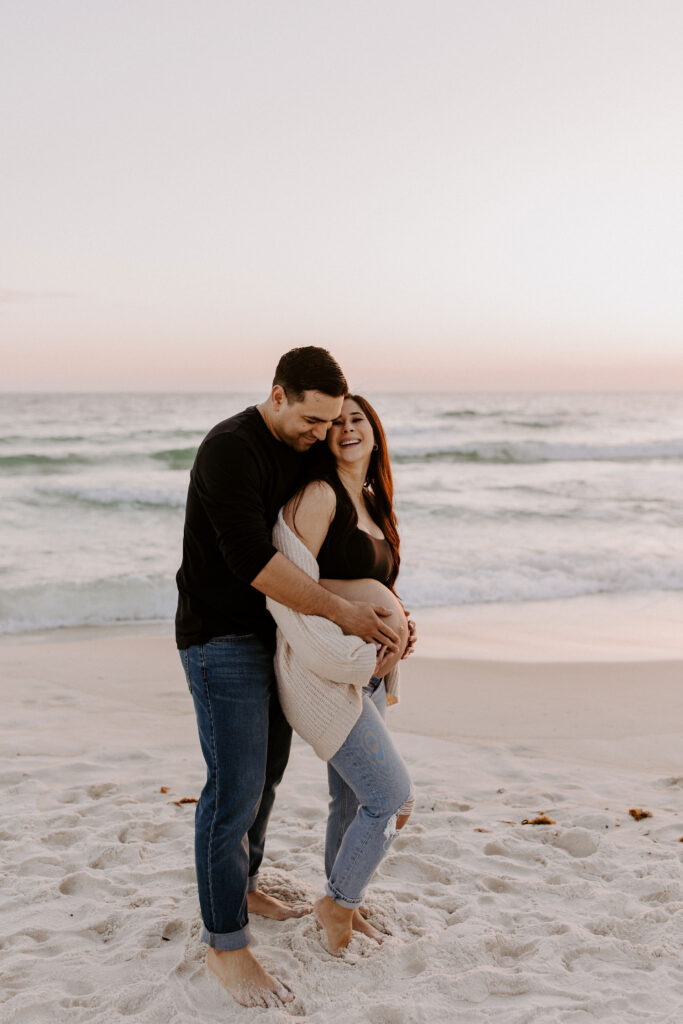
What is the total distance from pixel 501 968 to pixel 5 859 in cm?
220

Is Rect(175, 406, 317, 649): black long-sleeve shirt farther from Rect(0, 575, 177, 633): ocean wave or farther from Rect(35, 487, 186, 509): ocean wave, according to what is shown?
Rect(35, 487, 186, 509): ocean wave

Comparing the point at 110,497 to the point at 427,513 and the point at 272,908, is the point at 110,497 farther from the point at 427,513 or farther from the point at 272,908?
the point at 272,908

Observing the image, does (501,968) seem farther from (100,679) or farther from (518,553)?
(518,553)

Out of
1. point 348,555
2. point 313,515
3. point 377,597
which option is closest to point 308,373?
point 313,515

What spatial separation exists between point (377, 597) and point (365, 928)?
1315 millimetres

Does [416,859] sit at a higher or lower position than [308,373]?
lower

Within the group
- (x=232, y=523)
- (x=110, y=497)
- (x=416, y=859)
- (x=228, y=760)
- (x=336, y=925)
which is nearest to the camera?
(x=232, y=523)

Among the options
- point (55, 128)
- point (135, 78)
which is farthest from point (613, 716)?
point (55, 128)

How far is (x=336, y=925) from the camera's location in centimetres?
297

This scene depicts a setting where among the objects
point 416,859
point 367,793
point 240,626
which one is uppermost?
point 240,626

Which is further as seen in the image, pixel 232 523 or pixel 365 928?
pixel 365 928

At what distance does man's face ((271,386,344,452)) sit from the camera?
2.64 metres

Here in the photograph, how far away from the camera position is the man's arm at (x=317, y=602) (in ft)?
8.29

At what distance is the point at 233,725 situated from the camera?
2.63m
